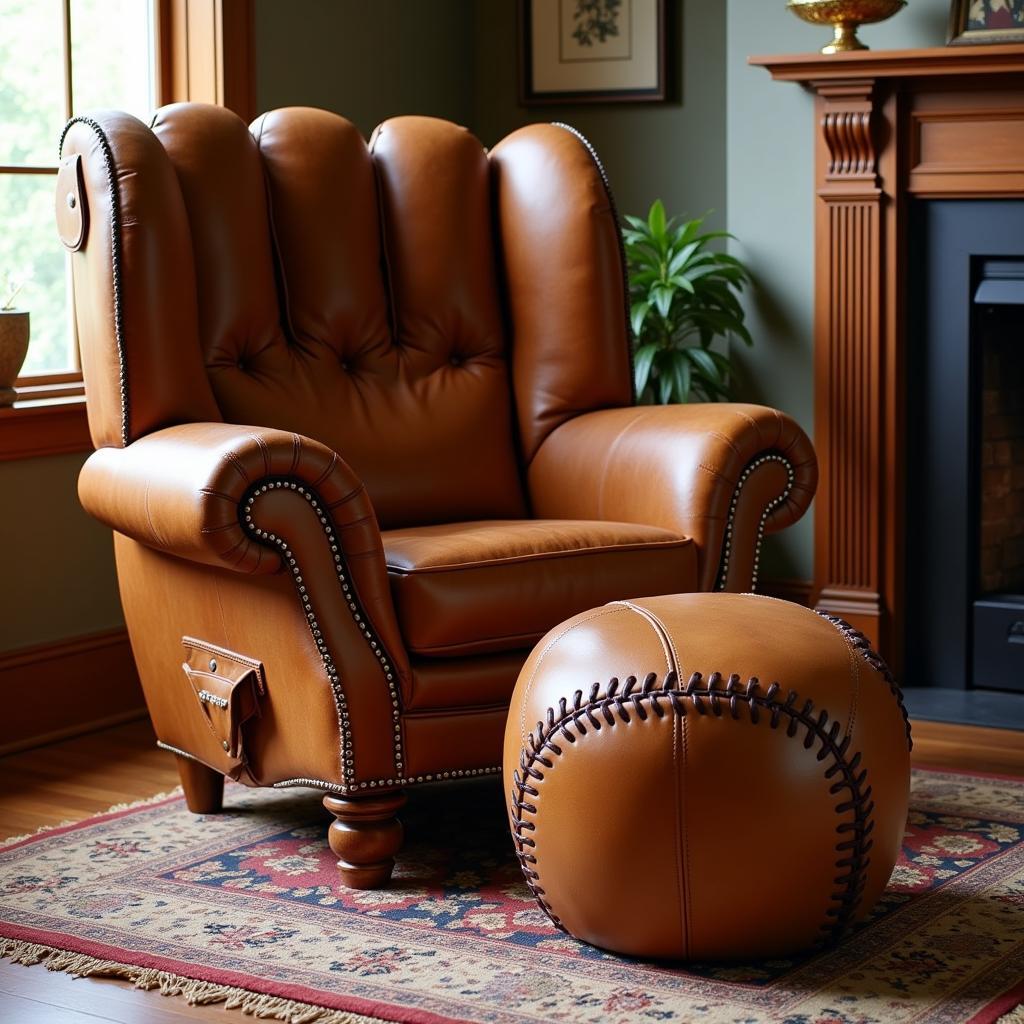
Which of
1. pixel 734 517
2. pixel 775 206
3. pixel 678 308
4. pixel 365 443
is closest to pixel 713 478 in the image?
pixel 734 517

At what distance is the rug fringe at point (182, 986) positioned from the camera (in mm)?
1938

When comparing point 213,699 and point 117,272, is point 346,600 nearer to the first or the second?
point 213,699

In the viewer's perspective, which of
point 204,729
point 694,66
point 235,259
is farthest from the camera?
point 694,66

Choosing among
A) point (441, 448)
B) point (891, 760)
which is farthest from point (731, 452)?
point (891, 760)

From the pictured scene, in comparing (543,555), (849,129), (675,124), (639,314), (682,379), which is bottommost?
(543,555)

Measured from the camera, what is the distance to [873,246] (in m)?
3.67

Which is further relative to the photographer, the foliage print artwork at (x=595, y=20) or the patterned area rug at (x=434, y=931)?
the foliage print artwork at (x=595, y=20)

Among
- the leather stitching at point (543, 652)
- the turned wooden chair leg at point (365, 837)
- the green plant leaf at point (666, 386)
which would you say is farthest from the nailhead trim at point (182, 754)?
the green plant leaf at point (666, 386)

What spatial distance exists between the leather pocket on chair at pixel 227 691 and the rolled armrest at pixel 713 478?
72 cm

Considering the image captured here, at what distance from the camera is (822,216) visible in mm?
3736

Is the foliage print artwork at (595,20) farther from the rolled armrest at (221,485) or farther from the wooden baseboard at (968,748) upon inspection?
the rolled armrest at (221,485)

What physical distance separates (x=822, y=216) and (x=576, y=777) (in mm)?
2127

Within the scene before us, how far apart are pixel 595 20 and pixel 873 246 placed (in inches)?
45.3

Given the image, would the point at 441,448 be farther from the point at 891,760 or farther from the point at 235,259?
the point at 891,760
